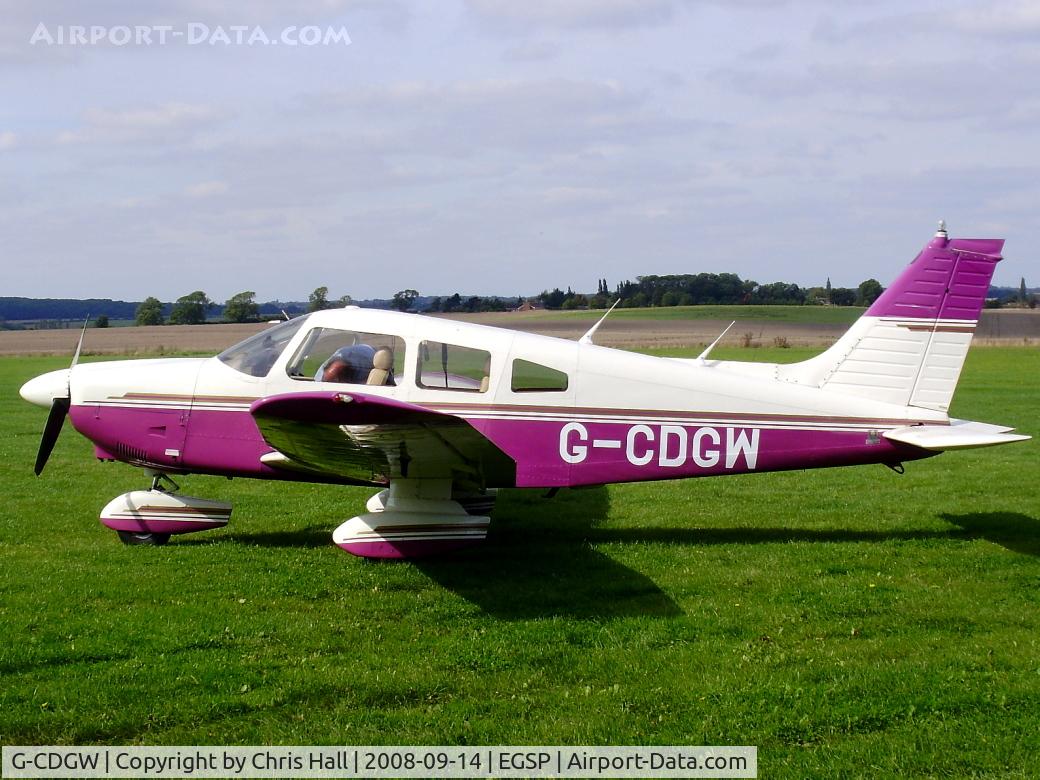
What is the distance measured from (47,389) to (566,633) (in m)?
4.77

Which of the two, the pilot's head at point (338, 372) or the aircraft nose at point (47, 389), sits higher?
the pilot's head at point (338, 372)

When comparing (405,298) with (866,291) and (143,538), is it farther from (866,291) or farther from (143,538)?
(866,291)

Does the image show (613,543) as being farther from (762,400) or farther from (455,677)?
(455,677)

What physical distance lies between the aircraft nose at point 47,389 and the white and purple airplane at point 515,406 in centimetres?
2

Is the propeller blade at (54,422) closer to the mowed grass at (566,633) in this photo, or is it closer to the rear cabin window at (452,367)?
the mowed grass at (566,633)

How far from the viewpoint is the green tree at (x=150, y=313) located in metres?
53.6

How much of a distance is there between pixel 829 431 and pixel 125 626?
16.8 feet

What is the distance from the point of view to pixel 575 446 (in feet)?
22.9

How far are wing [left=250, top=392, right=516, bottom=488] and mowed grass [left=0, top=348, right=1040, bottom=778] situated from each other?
724mm

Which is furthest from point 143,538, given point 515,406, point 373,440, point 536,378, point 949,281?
point 949,281

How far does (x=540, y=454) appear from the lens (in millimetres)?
6984

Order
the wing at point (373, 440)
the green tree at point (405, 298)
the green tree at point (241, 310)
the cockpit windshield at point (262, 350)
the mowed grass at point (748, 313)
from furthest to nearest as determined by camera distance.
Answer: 1. the mowed grass at point (748, 313)
2. the green tree at point (241, 310)
3. the green tree at point (405, 298)
4. the cockpit windshield at point (262, 350)
5. the wing at point (373, 440)

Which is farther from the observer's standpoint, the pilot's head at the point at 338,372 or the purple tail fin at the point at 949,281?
the purple tail fin at the point at 949,281

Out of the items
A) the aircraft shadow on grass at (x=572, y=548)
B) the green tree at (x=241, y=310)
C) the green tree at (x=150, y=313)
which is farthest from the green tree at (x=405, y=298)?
the green tree at (x=150, y=313)
